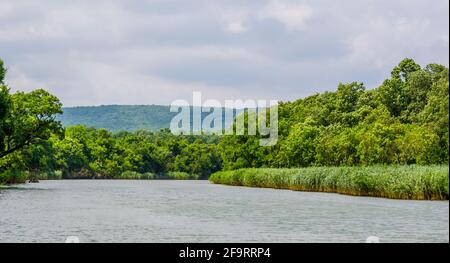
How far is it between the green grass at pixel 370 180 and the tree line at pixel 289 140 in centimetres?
481

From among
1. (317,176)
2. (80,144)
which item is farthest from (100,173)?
(317,176)

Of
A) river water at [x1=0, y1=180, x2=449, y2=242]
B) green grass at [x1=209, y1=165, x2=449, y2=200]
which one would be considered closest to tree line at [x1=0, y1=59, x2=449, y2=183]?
green grass at [x1=209, y1=165, x2=449, y2=200]

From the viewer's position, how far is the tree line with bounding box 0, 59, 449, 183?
67031 mm

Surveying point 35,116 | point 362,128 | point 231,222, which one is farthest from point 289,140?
point 231,222

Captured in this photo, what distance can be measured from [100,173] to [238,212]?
11729 cm

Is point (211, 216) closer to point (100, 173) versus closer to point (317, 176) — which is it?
point (317, 176)

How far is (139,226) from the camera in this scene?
29.8m

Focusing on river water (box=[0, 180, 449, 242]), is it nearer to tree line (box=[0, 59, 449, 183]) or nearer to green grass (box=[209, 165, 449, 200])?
green grass (box=[209, 165, 449, 200])

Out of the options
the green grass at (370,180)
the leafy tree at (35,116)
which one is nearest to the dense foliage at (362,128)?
the green grass at (370,180)

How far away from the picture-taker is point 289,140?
287 ft

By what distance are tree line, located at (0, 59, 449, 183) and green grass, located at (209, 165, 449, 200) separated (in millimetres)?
4811

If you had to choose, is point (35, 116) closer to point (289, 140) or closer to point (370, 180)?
point (289, 140)

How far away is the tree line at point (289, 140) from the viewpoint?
6703cm
